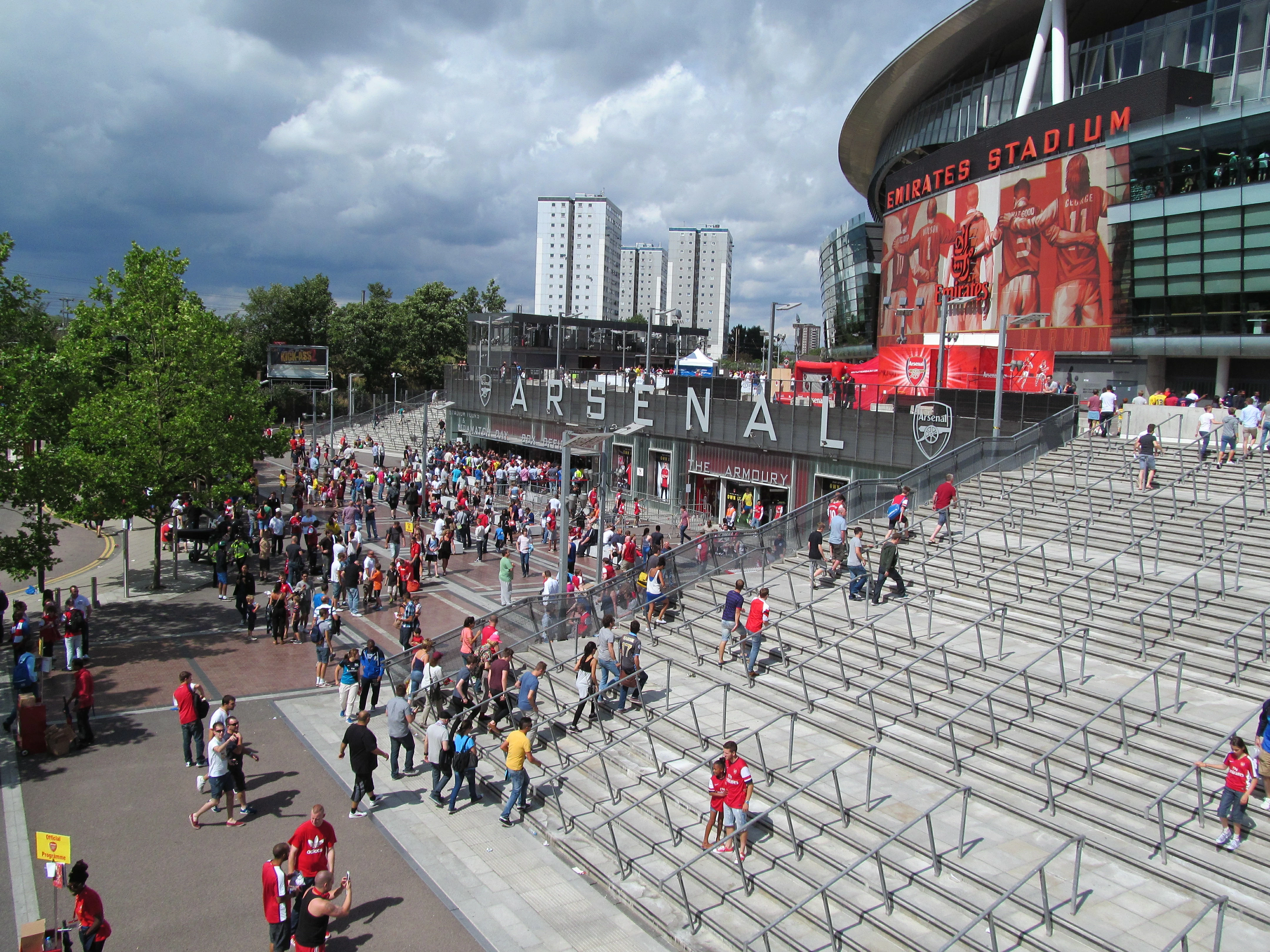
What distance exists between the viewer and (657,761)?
1184 cm

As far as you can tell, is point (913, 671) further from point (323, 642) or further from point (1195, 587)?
point (323, 642)

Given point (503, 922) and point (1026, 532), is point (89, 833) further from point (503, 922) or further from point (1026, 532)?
point (1026, 532)

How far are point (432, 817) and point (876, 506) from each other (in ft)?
44.0

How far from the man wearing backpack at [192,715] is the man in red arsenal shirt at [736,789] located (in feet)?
25.1

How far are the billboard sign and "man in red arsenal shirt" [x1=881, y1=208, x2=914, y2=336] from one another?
4538 centimetres

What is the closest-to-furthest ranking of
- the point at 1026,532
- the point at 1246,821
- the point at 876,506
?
the point at 1246,821
the point at 1026,532
the point at 876,506

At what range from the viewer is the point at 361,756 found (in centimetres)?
1113

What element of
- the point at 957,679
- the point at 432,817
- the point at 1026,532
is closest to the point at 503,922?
the point at 432,817

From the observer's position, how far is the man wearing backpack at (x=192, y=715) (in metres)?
12.4

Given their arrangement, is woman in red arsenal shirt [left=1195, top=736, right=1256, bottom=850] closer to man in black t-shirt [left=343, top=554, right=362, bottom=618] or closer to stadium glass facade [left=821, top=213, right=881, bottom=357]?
man in black t-shirt [left=343, top=554, right=362, bottom=618]

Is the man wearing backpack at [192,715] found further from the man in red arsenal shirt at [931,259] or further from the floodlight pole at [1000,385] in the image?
the man in red arsenal shirt at [931,259]

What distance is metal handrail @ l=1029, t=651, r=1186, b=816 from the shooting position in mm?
10133

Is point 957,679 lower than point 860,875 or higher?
higher

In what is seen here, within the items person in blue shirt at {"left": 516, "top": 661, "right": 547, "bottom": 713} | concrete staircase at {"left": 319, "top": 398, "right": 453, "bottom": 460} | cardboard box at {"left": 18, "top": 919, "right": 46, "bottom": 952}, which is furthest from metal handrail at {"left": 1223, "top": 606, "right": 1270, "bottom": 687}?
concrete staircase at {"left": 319, "top": 398, "right": 453, "bottom": 460}
